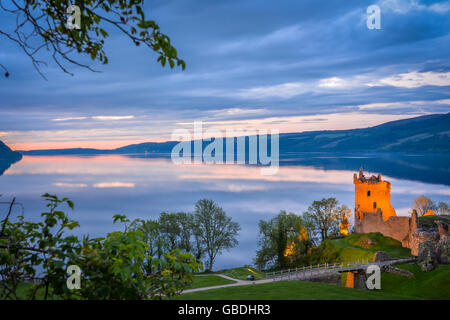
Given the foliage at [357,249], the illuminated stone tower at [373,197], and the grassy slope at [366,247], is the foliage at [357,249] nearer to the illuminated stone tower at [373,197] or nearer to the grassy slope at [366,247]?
the grassy slope at [366,247]

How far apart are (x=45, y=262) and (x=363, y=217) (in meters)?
58.1

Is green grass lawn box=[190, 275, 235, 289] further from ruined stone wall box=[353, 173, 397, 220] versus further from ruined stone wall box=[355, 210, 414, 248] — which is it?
ruined stone wall box=[353, 173, 397, 220]

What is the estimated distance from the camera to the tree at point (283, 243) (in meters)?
44.6

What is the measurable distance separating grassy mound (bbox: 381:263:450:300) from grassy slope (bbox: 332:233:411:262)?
10.3 metres

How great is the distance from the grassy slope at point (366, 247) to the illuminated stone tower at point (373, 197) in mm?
10584

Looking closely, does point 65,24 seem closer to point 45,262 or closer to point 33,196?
point 45,262

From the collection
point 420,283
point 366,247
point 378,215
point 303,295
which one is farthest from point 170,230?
point 378,215

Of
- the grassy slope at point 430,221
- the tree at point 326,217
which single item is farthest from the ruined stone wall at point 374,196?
the grassy slope at point 430,221

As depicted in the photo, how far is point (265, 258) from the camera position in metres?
48.6

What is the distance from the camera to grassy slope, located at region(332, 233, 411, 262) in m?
42.7

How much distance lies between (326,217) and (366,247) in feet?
53.1

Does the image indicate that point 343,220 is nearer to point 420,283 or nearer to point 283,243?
point 283,243

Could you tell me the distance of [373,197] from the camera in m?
60.0
